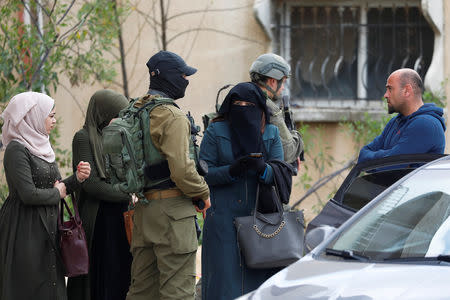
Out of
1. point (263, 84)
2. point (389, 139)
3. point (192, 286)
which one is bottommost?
point (192, 286)

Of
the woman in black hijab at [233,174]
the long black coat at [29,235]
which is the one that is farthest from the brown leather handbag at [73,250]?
the woman in black hijab at [233,174]

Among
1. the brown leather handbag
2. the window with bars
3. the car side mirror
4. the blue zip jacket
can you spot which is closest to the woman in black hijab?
the blue zip jacket

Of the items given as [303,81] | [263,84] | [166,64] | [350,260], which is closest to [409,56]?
[303,81]

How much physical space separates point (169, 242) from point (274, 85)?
131cm

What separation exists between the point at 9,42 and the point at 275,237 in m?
3.05

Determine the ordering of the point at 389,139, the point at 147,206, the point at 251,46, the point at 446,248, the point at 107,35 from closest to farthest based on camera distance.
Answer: the point at 446,248
the point at 147,206
the point at 389,139
the point at 107,35
the point at 251,46

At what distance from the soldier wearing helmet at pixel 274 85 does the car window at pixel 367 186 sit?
83cm

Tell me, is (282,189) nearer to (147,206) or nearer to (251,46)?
(147,206)

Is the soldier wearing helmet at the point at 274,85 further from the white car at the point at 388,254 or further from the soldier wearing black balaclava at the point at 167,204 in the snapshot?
the white car at the point at 388,254

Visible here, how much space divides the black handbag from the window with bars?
418cm

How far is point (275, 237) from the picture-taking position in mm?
5344

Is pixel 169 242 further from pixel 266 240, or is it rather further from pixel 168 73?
pixel 168 73

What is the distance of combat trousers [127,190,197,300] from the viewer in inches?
195

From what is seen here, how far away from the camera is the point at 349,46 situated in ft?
30.8
